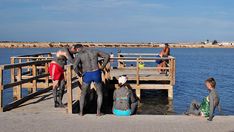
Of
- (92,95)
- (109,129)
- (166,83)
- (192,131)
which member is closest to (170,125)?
(192,131)

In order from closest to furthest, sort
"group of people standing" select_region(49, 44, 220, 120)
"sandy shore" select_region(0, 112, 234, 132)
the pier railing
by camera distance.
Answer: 1. "sandy shore" select_region(0, 112, 234, 132)
2. "group of people standing" select_region(49, 44, 220, 120)
3. the pier railing

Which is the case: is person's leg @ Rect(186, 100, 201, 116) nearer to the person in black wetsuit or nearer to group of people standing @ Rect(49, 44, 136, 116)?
group of people standing @ Rect(49, 44, 136, 116)

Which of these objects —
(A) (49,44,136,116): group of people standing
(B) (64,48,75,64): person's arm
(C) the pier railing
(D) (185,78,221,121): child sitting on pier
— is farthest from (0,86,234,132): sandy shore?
(B) (64,48,75,64): person's arm

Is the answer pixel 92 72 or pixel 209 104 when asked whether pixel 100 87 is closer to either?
pixel 92 72

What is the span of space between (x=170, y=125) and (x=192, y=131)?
0.68 meters

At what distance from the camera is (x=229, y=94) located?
25031mm

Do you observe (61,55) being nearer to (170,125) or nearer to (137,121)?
(137,121)

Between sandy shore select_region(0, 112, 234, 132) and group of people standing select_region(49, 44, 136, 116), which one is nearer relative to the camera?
sandy shore select_region(0, 112, 234, 132)

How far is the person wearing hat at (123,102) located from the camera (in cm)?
1055

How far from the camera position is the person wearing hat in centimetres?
1055

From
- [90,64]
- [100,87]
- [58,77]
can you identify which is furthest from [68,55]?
[100,87]

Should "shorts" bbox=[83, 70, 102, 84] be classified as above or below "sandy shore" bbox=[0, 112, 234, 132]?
above

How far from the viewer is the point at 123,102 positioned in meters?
10.7

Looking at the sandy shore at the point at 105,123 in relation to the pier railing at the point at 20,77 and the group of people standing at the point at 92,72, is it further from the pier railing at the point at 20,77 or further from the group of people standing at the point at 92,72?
the pier railing at the point at 20,77
